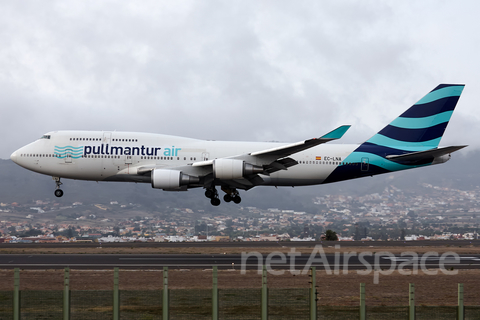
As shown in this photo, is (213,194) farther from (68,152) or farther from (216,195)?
(68,152)

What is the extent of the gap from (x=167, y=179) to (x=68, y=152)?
7.38 metres

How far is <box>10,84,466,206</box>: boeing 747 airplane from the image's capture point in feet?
108

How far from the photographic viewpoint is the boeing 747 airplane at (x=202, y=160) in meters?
33.0

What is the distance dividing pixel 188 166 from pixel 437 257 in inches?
657

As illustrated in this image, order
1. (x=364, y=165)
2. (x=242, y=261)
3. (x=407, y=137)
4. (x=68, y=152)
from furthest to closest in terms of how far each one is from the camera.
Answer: (x=407, y=137) < (x=364, y=165) < (x=68, y=152) < (x=242, y=261)

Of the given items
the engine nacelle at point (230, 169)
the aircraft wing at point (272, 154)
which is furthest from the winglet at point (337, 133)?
the engine nacelle at point (230, 169)

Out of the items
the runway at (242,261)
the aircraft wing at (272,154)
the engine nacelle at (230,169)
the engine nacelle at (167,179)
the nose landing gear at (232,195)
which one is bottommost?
the runway at (242,261)

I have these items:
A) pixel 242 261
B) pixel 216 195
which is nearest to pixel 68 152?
pixel 216 195

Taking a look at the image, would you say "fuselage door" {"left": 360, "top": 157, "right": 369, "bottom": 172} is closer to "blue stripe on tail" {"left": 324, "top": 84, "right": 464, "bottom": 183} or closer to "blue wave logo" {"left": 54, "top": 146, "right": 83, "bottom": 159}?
"blue stripe on tail" {"left": 324, "top": 84, "right": 464, "bottom": 183}

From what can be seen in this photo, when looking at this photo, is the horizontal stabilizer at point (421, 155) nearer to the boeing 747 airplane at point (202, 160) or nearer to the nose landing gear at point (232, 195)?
the boeing 747 airplane at point (202, 160)

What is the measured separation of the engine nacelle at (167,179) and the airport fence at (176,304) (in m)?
20.5

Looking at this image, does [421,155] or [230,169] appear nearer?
[230,169]

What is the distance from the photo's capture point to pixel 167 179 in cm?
3256

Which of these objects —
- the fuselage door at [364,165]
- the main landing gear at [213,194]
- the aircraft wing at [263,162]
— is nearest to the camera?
the aircraft wing at [263,162]
